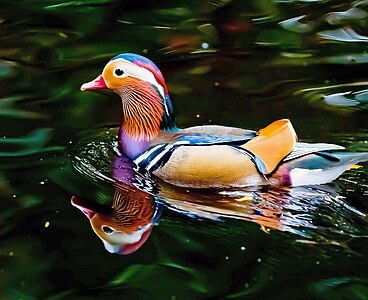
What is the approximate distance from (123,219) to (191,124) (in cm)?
102

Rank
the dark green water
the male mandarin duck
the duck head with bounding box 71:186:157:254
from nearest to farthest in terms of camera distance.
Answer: the dark green water < the duck head with bounding box 71:186:157:254 < the male mandarin duck

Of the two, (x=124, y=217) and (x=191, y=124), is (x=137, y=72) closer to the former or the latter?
(x=191, y=124)

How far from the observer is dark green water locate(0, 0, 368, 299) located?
3488 mm

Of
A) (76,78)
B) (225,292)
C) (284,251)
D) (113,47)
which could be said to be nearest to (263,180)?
(284,251)

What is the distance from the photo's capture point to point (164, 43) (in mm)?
5973

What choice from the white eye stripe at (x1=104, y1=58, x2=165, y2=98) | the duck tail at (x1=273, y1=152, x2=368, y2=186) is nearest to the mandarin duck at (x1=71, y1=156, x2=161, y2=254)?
the white eye stripe at (x1=104, y1=58, x2=165, y2=98)

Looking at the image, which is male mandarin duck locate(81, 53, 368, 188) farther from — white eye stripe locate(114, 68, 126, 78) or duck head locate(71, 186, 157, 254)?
white eye stripe locate(114, 68, 126, 78)

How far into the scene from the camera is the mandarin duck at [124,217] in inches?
148

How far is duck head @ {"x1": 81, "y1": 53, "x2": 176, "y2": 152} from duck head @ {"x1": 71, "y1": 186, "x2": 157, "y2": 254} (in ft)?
1.23

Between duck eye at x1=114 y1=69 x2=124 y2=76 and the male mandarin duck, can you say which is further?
duck eye at x1=114 y1=69 x2=124 y2=76

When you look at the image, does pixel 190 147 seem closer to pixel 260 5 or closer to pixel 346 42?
pixel 346 42

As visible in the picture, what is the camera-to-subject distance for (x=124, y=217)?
3.93 metres

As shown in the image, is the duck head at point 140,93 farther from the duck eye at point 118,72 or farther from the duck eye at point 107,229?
the duck eye at point 107,229

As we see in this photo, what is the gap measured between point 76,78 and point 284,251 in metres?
2.16
